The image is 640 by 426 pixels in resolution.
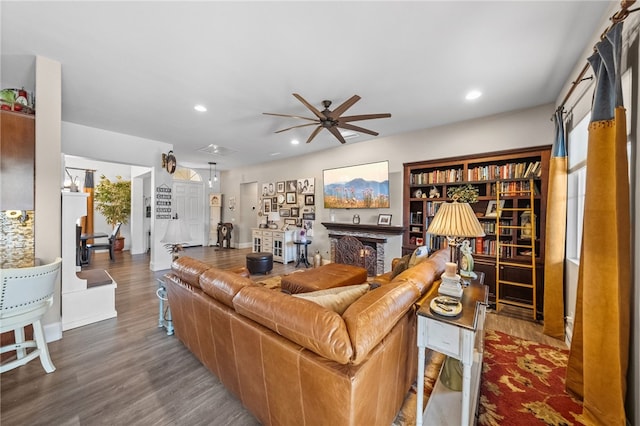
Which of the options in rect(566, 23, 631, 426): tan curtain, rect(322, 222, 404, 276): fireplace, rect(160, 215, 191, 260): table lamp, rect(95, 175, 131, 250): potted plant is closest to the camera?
rect(566, 23, 631, 426): tan curtain

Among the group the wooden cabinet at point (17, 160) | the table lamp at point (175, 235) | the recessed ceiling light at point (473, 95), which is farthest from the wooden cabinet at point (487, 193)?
the wooden cabinet at point (17, 160)

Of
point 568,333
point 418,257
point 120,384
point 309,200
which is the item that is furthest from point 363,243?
point 120,384

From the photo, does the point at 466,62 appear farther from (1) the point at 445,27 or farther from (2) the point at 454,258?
(2) the point at 454,258

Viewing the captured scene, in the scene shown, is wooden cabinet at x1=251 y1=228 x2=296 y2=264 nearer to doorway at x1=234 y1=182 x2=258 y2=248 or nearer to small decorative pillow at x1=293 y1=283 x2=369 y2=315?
doorway at x1=234 y1=182 x2=258 y2=248

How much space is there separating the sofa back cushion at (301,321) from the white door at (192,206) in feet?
24.6

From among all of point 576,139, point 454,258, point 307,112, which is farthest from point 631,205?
point 307,112

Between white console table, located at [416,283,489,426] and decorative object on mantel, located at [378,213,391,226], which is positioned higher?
decorative object on mantel, located at [378,213,391,226]

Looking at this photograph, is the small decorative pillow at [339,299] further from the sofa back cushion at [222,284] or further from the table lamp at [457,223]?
the table lamp at [457,223]

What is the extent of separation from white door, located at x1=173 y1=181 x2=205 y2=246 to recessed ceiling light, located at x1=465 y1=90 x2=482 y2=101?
8.04 meters

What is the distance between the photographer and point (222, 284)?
63.7 inches

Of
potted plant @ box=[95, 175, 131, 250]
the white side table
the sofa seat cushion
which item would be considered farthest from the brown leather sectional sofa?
potted plant @ box=[95, 175, 131, 250]

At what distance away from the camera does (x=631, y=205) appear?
141 centimetres

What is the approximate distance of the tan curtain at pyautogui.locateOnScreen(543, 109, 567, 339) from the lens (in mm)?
2572

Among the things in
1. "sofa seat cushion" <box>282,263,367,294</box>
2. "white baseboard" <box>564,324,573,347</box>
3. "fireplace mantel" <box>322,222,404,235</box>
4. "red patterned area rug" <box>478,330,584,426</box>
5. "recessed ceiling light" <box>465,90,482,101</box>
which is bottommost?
"red patterned area rug" <box>478,330,584,426</box>
